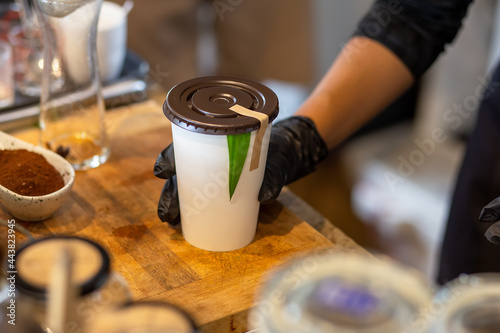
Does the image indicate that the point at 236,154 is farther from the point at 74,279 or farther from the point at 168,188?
the point at 74,279

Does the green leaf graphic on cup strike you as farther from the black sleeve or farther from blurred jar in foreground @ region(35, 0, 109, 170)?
the black sleeve

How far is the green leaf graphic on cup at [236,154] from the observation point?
85 cm

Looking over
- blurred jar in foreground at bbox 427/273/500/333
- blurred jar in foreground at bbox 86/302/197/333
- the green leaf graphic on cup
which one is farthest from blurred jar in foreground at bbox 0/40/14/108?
blurred jar in foreground at bbox 427/273/500/333

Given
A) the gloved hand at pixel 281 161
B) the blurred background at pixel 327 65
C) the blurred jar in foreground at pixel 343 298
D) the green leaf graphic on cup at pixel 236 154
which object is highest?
the blurred jar in foreground at pixel 343 298

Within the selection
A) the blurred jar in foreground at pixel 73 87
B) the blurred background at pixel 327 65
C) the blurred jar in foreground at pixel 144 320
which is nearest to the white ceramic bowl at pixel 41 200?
the blurred jar in foreground at pixel 73 87

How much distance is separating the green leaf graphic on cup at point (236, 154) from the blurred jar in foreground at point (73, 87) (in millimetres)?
431

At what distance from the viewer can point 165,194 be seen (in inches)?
39.4

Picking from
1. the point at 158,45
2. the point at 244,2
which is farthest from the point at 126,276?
the point at 244,2

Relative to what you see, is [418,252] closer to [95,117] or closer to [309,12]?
[309,12]

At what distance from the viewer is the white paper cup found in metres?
1.47

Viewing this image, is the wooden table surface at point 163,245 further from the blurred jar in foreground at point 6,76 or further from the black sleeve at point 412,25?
the black sleeve at point 412,25

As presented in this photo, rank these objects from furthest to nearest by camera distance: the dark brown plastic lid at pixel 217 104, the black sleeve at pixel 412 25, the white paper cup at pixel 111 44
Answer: the white paper cup at pixel 111 44 < the black sleeve at pixel 412 25 < the dark brown plastic lid at pixel 217 104

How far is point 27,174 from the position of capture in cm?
101

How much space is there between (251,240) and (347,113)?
1.42 ft
